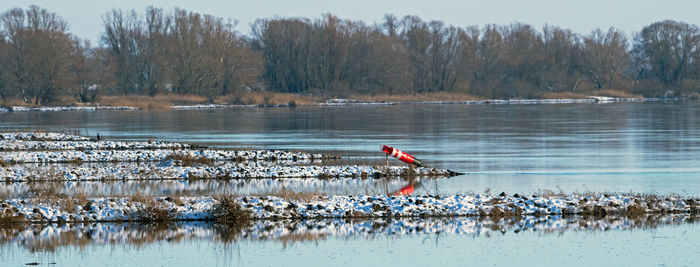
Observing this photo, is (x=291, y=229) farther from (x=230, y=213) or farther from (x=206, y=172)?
(x=206, y=172)

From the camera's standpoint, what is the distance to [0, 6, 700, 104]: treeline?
107375 mm

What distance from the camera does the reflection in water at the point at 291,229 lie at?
16.5m

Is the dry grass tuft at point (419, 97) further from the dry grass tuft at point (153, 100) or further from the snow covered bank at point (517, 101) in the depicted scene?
the dry grass tuft at point (153, 100)

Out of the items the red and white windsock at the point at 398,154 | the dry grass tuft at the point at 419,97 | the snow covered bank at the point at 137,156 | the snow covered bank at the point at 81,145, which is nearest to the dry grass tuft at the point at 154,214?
the red and white windsock at the point at 398,154

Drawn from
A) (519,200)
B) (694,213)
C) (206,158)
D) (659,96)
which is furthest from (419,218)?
(659,96)

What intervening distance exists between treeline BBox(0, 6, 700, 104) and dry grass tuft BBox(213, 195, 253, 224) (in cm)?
9038

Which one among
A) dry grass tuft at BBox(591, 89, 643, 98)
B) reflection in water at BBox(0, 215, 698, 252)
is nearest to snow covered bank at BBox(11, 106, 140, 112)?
dry grass tuft at BBox(591, 89, 643, 98)

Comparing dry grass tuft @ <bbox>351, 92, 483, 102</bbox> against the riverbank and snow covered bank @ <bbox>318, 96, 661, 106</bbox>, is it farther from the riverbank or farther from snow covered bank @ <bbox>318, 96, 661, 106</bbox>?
snow covered bank @ <bbox>318, 96, 661, 106</bbox>

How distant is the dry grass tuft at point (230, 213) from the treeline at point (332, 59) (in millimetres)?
90381

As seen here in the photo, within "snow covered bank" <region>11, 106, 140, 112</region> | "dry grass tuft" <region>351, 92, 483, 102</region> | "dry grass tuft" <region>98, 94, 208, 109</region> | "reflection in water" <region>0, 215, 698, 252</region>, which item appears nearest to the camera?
"reflection in water" <region>0, 215, 698, 252</region>

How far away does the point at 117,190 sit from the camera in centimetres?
2311

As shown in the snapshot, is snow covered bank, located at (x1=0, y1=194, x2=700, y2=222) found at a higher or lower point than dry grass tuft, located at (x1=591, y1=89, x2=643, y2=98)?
lower

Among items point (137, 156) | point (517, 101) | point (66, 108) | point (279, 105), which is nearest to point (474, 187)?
point (137, 156)

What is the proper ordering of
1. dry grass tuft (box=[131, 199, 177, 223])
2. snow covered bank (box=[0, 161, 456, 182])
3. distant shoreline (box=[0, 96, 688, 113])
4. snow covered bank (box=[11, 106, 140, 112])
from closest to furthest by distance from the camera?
dry grass tuft (box=[131, 199, 177, 223]) < snow covered bank (box=[0, 161, 456, 182]) < snow covered bank (box=[11, 106, 140, 112]) < distant shoreline (box=[0, 96, 688, 113])
